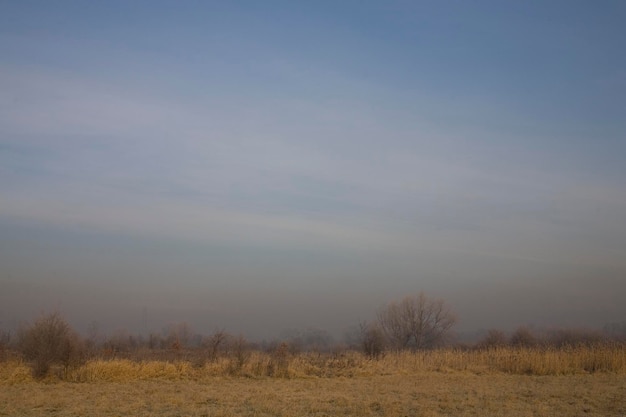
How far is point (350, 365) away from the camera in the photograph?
98.3ft

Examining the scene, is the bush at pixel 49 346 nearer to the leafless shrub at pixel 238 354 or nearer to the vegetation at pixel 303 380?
the vegetation at pixel 303 380

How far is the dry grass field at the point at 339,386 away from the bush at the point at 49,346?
1.53 feet

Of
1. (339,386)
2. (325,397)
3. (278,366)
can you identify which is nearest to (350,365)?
(278,366)

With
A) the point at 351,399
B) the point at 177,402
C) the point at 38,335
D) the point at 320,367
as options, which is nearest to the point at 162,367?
the point at 38,335

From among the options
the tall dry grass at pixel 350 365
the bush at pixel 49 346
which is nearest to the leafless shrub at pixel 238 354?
the tall dry grass at pixel 350 365

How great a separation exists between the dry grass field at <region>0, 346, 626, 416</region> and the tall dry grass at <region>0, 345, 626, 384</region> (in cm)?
5

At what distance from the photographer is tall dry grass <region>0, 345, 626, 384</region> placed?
2514cm

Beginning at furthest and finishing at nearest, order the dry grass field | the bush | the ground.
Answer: the bush, the dry grass field, the ground

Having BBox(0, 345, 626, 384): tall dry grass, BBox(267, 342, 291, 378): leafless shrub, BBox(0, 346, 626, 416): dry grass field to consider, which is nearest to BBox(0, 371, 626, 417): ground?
BBox(0, 346, 626, 416): dry grass field

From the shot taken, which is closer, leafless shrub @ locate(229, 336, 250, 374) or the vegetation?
the vegetation

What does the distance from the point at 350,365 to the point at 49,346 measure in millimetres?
14533

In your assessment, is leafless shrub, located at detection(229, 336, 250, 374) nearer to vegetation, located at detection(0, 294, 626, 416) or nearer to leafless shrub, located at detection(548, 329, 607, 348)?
vegetation, located at detection(0, 294, 626, 416)

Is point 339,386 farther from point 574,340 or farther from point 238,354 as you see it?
point 574,340

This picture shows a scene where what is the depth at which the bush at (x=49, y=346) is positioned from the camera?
24.5 metres
